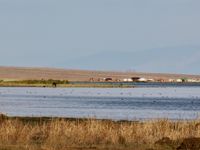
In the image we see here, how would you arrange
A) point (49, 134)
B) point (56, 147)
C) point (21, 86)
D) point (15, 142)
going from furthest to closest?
1. point (21, 86)
2. point (49, 134)
3. point (15, 142)
4. point (56, 147)

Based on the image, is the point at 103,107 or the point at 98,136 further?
the point at 103,107

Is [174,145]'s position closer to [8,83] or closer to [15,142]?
[15,142]

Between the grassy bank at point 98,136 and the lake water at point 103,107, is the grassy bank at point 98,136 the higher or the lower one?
the higher one

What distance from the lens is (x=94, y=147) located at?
29.8m

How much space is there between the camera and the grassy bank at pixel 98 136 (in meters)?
30.2

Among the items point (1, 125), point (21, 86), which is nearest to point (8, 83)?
point (21, 86)

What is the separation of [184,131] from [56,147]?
7.78 meters

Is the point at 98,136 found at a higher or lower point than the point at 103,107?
higher

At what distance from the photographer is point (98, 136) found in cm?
3341

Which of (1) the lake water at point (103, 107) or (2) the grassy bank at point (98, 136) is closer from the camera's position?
(2) the grassy bank at point (98, 136)

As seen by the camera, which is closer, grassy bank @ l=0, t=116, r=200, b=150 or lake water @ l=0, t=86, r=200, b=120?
grassy bank @ l=0, t=116, r=200, b=150

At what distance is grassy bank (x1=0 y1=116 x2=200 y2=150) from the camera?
30156 millimetres

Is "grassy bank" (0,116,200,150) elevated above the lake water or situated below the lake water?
above

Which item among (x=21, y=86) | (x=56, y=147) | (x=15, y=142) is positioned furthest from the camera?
(x=21, y=86)
